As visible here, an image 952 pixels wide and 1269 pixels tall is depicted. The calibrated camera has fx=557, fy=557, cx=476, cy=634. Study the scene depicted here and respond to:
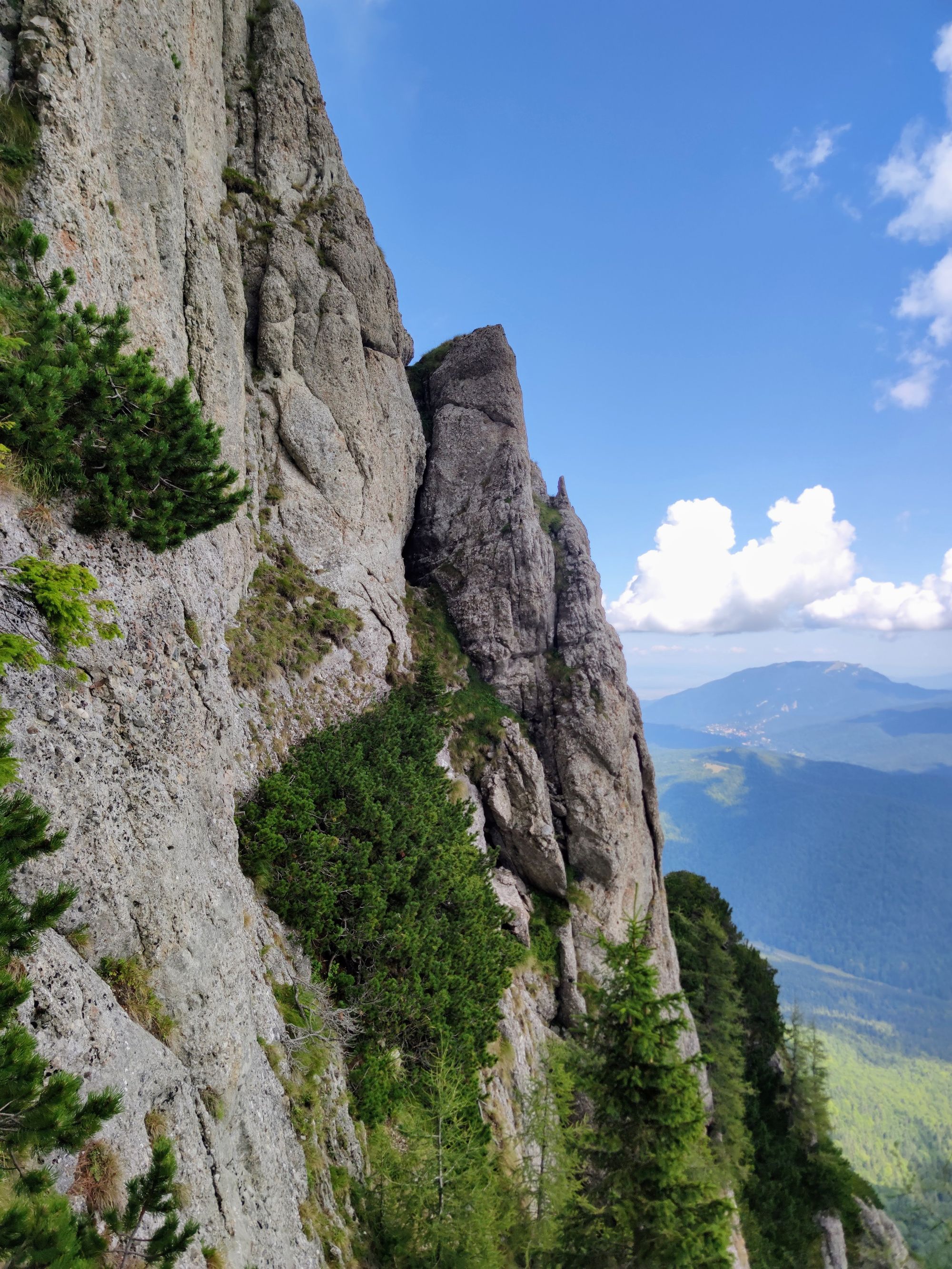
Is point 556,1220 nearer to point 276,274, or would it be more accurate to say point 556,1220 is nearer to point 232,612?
point 232,612

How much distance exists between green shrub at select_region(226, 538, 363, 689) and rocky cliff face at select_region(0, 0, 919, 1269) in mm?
660

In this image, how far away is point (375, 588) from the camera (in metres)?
26.6

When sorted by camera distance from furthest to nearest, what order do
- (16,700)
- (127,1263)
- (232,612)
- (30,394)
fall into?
(232,612)
(30,394)
(16,700)
(127,1263)

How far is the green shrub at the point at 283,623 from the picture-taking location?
58.7ft

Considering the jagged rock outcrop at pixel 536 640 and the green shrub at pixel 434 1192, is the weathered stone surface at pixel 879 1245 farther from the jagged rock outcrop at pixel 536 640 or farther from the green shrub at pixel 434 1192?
the green shrub at pixel 434 1192

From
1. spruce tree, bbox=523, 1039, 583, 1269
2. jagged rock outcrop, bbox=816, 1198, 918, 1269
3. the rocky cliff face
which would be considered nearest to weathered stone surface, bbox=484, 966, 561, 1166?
the rocky cliff face

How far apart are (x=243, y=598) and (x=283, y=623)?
1.72 m

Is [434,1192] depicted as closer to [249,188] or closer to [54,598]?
[54,598]

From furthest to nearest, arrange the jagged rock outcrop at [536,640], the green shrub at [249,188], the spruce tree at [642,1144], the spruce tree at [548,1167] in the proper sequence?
1. the jagged rock outcrop at [536,640]
2. the green shrub at [249,188]
3. the spruce tree at [548,1167]
4. the spruce tree at [642,1144]

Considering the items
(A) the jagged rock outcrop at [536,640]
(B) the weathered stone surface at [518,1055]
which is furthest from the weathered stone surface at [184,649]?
(A) the jagged rock outcrop at [536,640]

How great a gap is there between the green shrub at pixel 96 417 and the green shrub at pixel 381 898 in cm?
765

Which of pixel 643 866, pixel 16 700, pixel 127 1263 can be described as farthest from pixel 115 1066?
pixel 643 866

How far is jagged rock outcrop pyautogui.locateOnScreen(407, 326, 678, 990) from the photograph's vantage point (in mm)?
28984

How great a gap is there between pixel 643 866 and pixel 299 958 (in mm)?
23712
